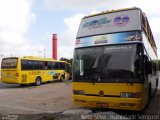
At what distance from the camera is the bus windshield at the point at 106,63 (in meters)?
10.8

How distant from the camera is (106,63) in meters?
11.2

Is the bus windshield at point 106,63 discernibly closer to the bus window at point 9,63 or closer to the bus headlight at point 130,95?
the bus headlight at point 130,95

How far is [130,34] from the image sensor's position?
36.9 ft

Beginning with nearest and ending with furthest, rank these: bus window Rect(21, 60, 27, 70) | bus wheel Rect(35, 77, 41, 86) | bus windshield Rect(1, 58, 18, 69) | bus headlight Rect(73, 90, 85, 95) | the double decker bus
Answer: the double decker bus
bus headlight Rect(73, 90, 85, 95)
bus windshield Rect(1, 58, 18, 69)
bus window Rect(21, 60, 27, 70)
bus wheel Rect(35, 77, 41, 86)

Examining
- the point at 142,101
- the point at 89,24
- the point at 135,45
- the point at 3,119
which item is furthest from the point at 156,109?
the point at 3,119

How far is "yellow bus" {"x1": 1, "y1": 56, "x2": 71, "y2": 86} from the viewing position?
26.5m

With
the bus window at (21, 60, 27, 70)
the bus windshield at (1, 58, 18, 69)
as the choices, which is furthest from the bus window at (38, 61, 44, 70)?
the bus windshield at (1, 58, 18, 69)

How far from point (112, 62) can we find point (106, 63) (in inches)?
9.6

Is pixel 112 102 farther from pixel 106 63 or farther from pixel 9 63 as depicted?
pixel 9 63

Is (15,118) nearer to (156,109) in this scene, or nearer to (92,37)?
(92,37)

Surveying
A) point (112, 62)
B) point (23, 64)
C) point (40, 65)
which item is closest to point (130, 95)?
point (112, 62)

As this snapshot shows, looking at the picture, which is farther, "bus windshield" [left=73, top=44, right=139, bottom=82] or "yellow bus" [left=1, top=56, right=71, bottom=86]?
"yellow bus" [left=1, top=56, right=71, bottom=86]

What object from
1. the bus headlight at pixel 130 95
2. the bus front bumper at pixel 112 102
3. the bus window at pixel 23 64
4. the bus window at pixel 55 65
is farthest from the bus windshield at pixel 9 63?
the bus headlight at pixel 130 95

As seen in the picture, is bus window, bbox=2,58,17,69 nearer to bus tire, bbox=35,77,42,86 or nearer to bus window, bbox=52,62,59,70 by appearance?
bus tire, bbox=35,77,42,86
